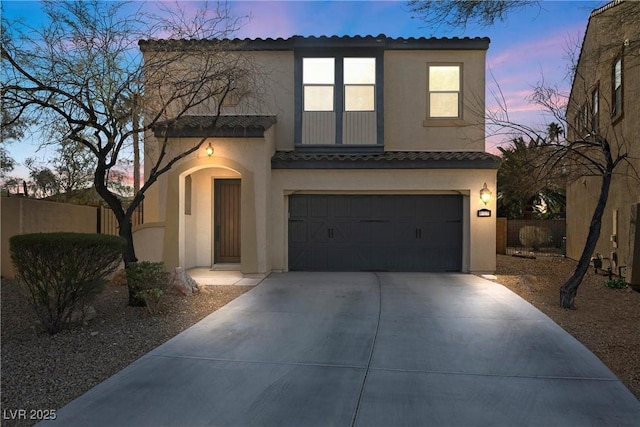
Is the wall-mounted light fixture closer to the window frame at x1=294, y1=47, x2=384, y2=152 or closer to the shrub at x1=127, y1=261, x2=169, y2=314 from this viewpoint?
the window frame at x1=294, y1=47, x2=384, y2=152

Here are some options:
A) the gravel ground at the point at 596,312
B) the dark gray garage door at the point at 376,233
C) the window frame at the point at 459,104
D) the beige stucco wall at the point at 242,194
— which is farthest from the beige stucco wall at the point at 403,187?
the window frame at the point at 459,104

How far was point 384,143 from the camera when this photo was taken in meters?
13.6

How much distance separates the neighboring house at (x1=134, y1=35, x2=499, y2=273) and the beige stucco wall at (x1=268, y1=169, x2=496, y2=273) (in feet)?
0.09

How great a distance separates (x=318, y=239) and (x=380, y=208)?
1.98 meters

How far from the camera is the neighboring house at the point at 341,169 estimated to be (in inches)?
469

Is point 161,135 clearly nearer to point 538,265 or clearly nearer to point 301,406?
point 301,406

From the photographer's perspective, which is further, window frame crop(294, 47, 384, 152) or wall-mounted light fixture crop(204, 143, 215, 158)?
window frame crop(294, 47, 384, 152)

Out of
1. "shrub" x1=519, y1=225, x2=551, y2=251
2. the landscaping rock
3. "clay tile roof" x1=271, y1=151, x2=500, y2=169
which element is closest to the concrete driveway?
the landscaping rock

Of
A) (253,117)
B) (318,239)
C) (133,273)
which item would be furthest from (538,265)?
(133,273)

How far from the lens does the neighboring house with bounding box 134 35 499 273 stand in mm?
11914

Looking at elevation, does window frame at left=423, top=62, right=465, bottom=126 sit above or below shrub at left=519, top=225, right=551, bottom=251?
above

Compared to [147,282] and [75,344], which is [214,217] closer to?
[147,282]

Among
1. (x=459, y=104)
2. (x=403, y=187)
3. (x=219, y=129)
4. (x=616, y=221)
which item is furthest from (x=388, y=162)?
(x=616, y=221)

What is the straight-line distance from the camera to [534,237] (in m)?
20.9
